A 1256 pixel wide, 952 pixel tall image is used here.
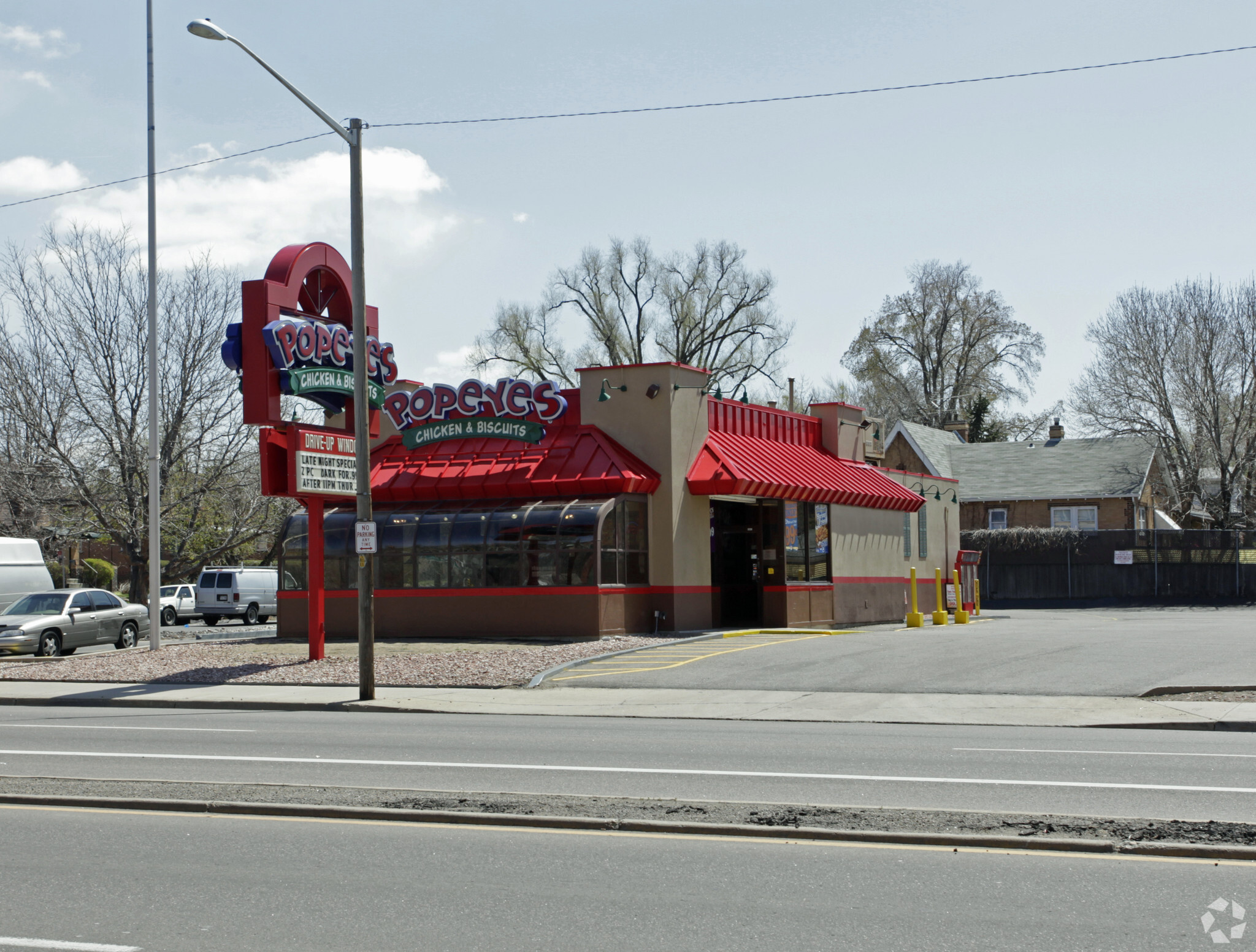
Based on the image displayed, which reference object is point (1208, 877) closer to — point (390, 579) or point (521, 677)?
point (521, 677)

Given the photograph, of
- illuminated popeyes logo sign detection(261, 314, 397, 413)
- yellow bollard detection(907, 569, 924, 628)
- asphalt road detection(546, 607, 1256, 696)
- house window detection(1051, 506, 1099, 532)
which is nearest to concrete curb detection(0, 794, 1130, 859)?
asphalt road detection(546, 607, 1256, 696)

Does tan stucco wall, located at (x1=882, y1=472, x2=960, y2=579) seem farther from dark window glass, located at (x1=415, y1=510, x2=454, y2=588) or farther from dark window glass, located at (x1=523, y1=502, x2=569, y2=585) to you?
Result: dark window glass, located at (x1=415, y1=510, x2=454, y2=588)

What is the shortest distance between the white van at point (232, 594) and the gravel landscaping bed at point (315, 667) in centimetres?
1920

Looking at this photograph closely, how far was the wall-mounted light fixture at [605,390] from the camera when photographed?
26875 millimetres

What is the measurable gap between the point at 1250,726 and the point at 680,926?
981cm

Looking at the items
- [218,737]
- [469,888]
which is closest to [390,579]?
[218,737]

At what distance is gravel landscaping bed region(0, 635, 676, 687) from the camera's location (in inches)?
756

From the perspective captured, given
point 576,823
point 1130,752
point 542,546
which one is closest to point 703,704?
point 1130,752

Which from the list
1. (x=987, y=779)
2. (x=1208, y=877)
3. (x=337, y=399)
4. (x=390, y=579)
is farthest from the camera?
(x=390, y=579)

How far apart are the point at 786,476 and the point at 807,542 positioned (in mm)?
2046

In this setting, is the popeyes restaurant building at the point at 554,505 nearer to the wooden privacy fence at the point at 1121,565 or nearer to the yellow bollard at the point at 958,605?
the yellow bollard at the point at 958,605

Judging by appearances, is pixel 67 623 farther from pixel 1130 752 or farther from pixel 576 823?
pixel 1130 752

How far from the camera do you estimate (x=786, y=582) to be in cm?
2806

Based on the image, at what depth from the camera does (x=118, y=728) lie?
14562mm
